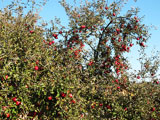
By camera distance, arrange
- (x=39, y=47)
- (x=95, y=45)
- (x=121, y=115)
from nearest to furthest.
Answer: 1. (x=39, y=47)
2. (x=121, y=115)
3. (x=95, y=45)

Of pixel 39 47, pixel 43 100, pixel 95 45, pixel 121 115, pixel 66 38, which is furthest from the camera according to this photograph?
pixel 95 45

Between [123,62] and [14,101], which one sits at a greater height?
[123,62]

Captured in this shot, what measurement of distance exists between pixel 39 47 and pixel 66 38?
254cm

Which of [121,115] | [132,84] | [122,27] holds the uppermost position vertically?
[122,27]

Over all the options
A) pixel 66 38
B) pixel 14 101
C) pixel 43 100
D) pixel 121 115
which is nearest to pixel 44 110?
pixel 43 100

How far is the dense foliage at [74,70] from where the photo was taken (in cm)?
736

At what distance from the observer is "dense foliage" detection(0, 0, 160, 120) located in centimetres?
736

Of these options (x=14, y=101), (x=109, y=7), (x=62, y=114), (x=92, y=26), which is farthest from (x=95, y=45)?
(x=14, y=101)

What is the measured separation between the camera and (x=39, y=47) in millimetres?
9125

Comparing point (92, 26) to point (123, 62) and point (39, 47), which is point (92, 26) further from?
point (39, 47)

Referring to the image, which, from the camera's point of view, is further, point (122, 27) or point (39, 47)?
point (122, 27)

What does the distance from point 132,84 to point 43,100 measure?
5296 mm

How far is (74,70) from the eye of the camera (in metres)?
10.1

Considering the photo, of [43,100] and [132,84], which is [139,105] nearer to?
[132,84]
